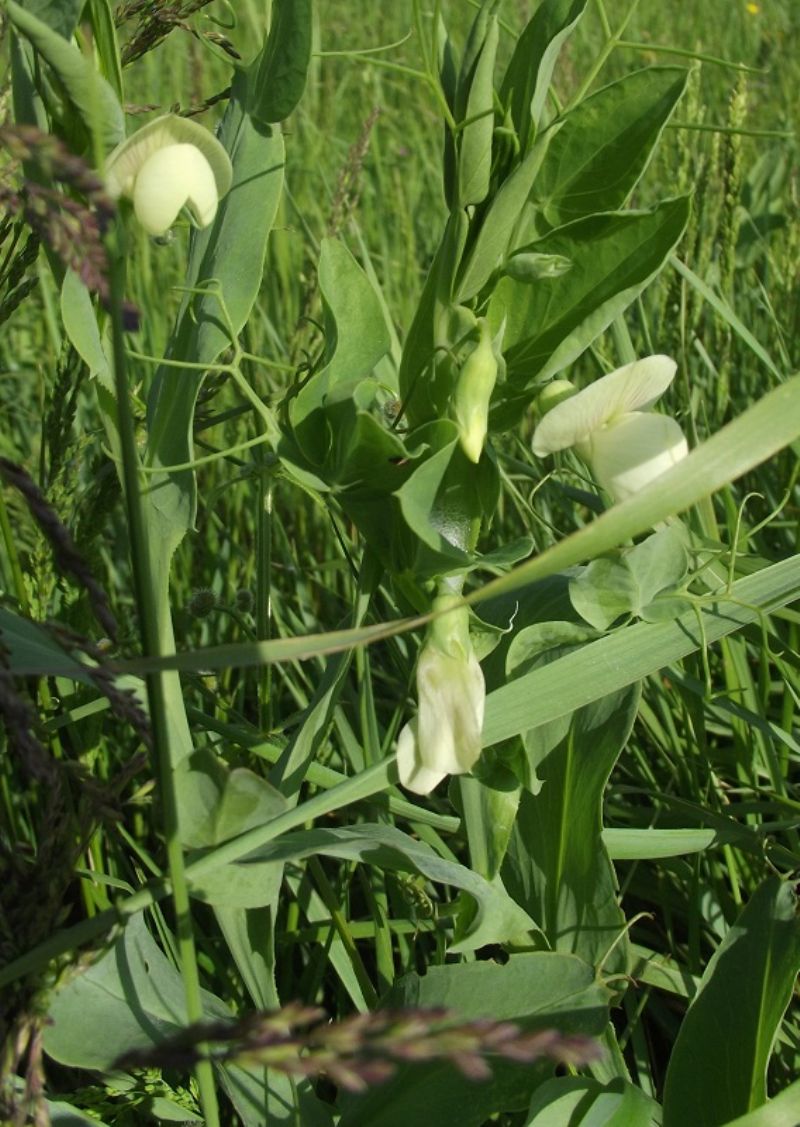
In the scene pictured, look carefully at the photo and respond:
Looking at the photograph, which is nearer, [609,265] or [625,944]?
[609,265]

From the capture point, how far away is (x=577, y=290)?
2.04 feet

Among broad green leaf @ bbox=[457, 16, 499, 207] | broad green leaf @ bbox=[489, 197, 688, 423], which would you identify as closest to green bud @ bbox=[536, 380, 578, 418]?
broad green leaf @ bbox=[489, 197, 688, 423]

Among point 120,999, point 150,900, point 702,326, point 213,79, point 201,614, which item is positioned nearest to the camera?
point 150,900

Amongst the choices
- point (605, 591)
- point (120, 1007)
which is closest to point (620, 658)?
point (605, 591)

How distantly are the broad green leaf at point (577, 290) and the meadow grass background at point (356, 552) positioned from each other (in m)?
0.09

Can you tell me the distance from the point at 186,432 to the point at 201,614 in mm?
197

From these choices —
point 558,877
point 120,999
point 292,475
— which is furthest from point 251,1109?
point 292,475

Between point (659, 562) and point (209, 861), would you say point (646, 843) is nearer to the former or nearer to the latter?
point (659, 562)

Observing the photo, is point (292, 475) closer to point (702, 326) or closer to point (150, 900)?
point (150, 900)

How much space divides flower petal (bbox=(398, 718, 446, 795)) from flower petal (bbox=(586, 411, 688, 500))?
6.9 inches

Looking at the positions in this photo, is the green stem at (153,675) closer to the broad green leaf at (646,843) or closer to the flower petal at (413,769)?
the flower petal at (413,769)

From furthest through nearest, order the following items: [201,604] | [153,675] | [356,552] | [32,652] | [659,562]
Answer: [356,552], [201,604], [659,562], [32,652], [153,675]

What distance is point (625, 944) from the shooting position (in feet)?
2.49

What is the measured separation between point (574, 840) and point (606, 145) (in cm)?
42
